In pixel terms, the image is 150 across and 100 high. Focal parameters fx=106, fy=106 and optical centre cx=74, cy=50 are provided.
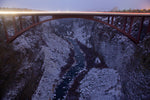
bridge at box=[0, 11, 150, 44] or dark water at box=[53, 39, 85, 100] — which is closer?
bridge at box=[0, 11, 150, 44]

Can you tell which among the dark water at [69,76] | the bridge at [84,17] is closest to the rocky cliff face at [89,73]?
the dark water at [69,76]

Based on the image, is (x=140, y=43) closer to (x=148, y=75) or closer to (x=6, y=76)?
(x=148, y=75)

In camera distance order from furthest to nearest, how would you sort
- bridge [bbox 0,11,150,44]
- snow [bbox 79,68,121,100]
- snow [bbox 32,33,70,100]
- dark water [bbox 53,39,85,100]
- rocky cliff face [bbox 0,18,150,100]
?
dark water [bbox 53,39,85,100] → snow [bbox 32,33,70,100] → snow [bbox 79,68,121,100] → bridge [bbox 0,11,150,44] → rocky cliff face [bbox 0,18,150,100]

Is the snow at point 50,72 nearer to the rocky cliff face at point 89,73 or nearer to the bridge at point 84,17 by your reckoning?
the rocky cliff face at point 89,73

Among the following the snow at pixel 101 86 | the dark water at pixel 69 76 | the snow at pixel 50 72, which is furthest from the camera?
the dark water at pixel 69 76

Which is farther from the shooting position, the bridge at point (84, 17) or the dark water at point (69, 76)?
the dark water at point (69, 76)

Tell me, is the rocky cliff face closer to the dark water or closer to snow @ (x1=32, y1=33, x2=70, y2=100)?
snow @ (x1=32, y1=33, x2=70, y2=100)

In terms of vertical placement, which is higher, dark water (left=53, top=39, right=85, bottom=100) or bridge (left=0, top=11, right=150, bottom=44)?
bridge (left=0, top=11, right=150, bottom=44)

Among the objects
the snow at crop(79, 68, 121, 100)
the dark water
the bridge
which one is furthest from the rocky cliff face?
the bridge

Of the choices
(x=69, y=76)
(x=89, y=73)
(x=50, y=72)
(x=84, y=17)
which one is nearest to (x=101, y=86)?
(x=89, y=73)
